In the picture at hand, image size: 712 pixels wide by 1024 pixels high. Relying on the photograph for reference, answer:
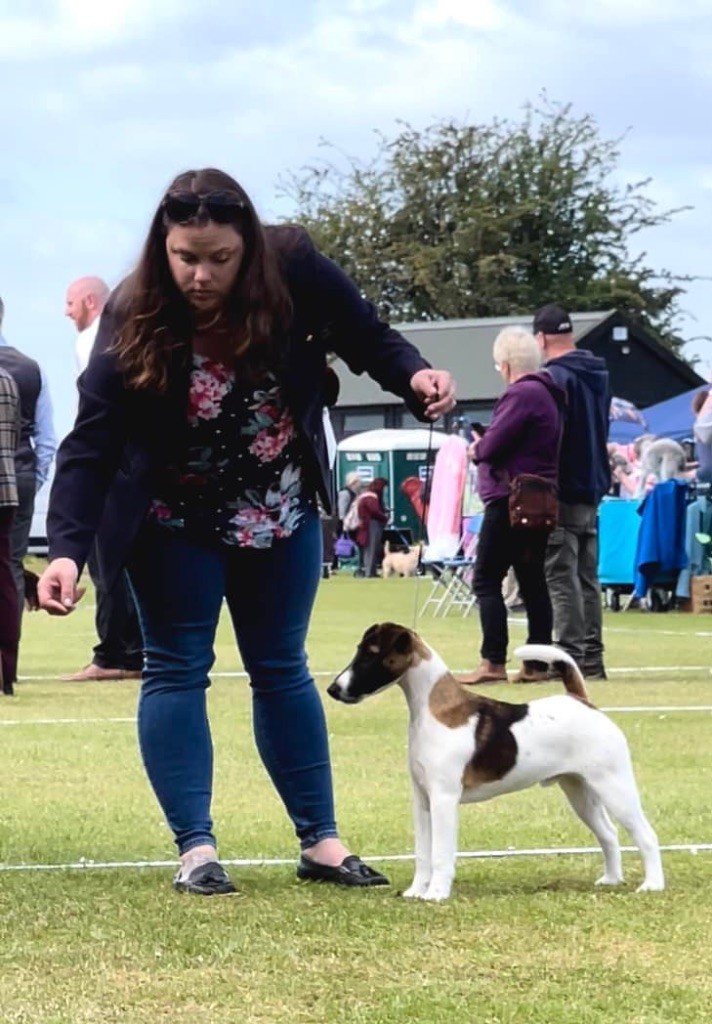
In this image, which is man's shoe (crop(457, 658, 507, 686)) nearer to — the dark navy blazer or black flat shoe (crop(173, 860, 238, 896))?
the dark navy blazer

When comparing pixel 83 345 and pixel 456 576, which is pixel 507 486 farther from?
pixel 456 576

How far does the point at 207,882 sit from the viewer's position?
4.68 m

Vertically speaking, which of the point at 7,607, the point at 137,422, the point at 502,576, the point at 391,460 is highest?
the point at 137,422

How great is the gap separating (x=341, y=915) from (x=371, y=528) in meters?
26.7

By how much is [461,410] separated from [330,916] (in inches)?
1674

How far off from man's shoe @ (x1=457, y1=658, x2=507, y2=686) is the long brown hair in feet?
19.1

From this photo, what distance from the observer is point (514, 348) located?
417 inches

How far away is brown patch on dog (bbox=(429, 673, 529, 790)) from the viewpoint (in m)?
4.82

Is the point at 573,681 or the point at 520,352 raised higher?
the point at 520,352

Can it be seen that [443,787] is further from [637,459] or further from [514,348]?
[637,459]

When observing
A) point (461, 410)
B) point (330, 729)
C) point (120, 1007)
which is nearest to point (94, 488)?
point (120, 1007)

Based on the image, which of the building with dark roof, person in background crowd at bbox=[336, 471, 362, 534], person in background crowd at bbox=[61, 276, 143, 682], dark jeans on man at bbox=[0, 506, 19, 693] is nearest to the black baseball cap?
person in background crowd at bbox=[61, 276, 143, 682]

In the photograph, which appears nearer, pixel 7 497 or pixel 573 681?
pixel 573 681

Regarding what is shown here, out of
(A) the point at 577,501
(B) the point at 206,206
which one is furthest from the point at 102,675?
(B) the point at 206,206
